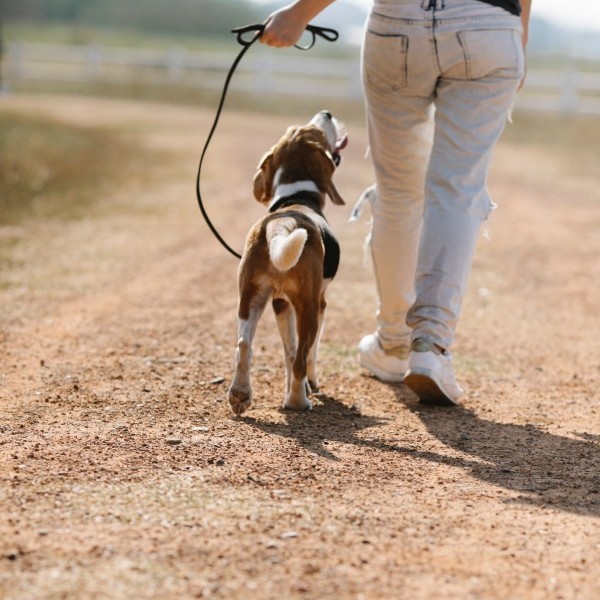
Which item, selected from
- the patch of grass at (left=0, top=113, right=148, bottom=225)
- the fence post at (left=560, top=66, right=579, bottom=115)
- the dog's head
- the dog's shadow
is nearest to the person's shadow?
the dog's shadow

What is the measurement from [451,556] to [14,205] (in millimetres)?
9147

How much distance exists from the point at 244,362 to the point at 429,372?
2.40 ft

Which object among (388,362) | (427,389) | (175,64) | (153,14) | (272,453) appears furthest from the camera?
(153,14)

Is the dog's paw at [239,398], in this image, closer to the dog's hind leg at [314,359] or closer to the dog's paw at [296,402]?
the dog's paw at [296,402]

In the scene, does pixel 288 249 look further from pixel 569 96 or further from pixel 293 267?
pixel 569 96

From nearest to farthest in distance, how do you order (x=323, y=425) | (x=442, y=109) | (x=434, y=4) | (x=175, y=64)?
(x=434, y=4), (x=323, y=425), (x=442, y=109), (x=175, y=64)

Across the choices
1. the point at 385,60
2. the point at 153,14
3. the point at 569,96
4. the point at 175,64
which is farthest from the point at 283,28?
the point at 153,14

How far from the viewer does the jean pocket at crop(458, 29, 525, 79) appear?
14.4ft

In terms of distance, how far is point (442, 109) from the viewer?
4566mm

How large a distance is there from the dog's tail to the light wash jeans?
61 cm

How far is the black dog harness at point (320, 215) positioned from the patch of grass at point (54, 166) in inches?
235

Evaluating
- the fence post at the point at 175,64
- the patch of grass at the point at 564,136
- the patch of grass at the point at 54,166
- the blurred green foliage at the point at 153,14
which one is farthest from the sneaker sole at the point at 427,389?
the blurred green foliage at the point at 153,14

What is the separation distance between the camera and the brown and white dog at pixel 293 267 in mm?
4418

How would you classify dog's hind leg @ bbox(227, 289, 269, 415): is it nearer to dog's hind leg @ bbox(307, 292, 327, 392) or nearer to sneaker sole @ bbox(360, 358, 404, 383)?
dog's hind leg @ bbox(307, 292, 327, 392)
